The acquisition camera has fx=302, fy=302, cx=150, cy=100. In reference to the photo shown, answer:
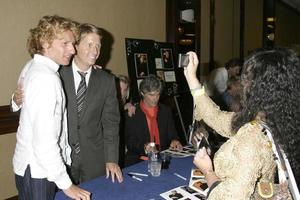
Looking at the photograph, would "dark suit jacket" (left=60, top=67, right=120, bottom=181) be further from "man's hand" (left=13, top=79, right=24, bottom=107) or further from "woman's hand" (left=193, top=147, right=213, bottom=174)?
"woman's hand" (left=193, top=147, right=213, bottom=174)

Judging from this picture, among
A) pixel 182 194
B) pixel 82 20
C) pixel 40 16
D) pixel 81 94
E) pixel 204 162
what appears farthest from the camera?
pixel 82 20

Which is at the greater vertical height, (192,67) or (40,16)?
(40,16)

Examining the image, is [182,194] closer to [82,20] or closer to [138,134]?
[138,134]

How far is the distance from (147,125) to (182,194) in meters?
1.32

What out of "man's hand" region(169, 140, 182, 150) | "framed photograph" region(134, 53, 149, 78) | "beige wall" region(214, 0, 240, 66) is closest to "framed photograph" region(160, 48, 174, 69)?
"framed photograph" region(134, 53, 149, 78)

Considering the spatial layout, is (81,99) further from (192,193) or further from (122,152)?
(122,152)

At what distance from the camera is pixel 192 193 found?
174 cm

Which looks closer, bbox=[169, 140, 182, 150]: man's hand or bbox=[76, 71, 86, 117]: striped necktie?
bbox=[76, 71, 86, 117]: striped necktie

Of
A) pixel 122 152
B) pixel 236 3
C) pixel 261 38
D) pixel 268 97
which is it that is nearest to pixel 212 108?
pixel 268 97

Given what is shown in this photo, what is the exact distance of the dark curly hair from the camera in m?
1.19

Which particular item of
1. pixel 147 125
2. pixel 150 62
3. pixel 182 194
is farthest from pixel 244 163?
pixel 150 62

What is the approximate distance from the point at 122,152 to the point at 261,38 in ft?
21.2

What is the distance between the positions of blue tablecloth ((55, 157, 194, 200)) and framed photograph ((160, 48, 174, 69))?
2.64 meters

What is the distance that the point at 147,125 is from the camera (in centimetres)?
299
